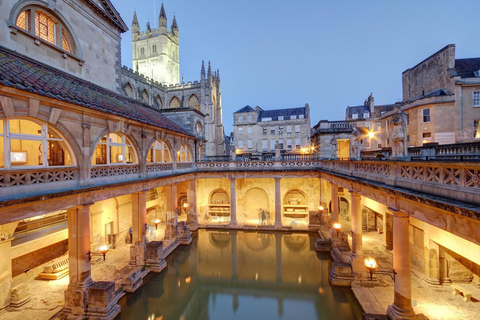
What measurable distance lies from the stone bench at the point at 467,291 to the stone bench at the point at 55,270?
20.7m

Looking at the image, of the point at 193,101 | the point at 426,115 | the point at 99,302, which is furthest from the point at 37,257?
the point at 193,101

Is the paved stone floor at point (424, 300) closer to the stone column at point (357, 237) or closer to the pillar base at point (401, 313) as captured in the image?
the pillar base at point (401, 313)

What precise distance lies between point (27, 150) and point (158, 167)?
7590 millimetres

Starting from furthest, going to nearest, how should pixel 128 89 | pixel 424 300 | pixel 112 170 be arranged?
1. pixel 128 89
2. pixel 112 170
3. pixel 424 300

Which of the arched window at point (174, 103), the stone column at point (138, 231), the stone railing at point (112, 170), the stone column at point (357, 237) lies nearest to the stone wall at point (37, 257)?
the stone column at point (138, 231)

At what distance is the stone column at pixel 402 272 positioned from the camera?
344 inches

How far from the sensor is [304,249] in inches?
715

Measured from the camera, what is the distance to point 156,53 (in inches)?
2564

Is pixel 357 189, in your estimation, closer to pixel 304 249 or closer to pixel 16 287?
pixel 304 249

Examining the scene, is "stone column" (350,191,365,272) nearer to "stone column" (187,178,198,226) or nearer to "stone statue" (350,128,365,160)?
"stone statue" (350,128,365,160)

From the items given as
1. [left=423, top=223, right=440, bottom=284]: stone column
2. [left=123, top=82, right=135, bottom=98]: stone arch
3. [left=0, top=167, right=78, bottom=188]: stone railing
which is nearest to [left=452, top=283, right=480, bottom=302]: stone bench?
[left=423, top=223, right=440, bottom=284]: stone column

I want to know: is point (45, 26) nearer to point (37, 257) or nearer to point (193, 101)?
point (37, 257)

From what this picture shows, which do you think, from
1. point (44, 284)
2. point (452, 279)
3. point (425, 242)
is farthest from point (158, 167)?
point (452, 279)

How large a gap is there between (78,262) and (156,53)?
66.8 meters
